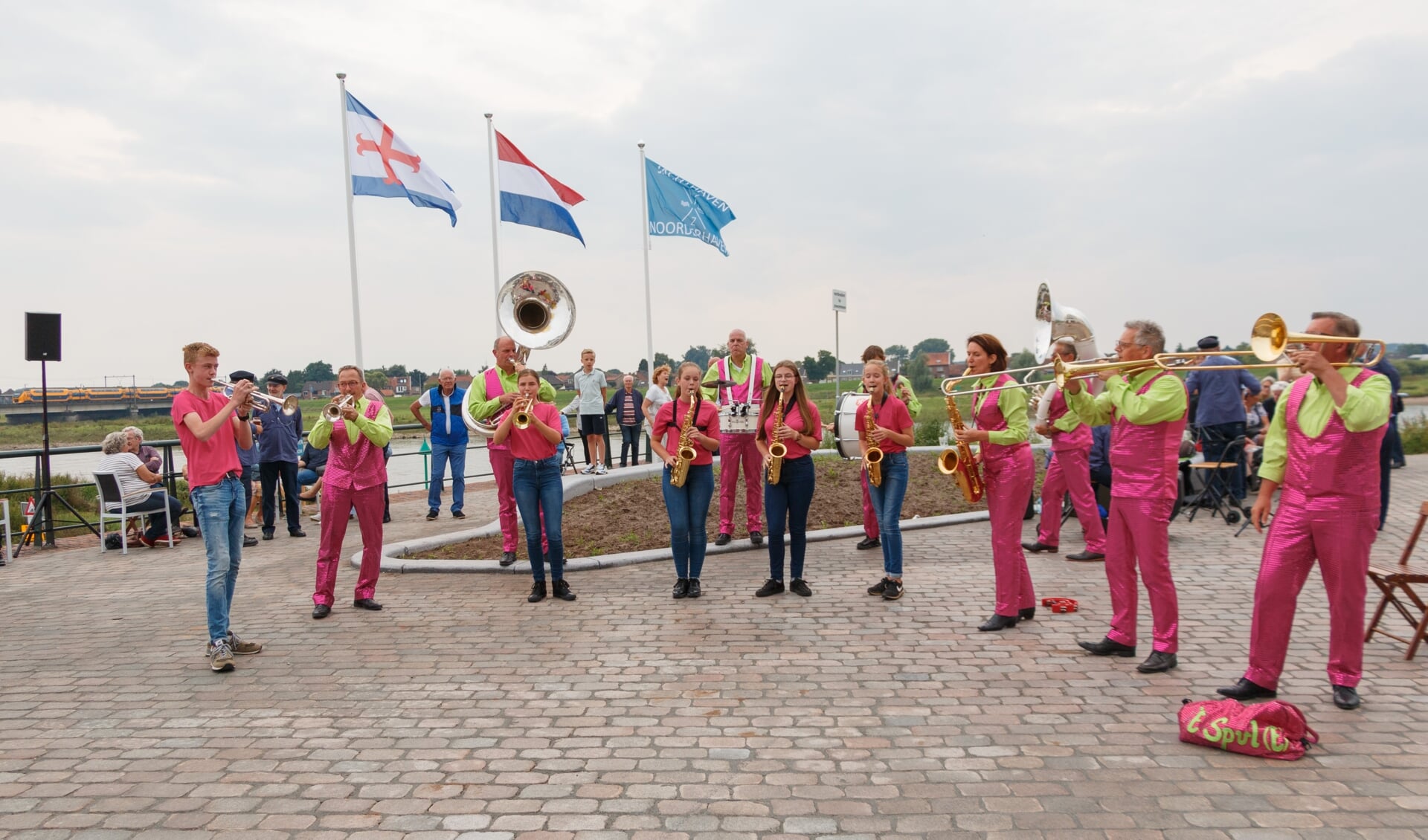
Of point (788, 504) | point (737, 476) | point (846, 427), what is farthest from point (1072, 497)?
point (737, 476)

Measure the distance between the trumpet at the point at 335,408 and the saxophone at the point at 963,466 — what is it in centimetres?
442

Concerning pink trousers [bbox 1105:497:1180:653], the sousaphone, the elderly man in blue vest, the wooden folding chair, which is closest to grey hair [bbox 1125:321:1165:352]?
pink trousers [bbox 1105:497:1180:653]

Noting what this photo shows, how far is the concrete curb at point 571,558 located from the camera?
8.10 m

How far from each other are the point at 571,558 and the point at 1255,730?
5.82 meters

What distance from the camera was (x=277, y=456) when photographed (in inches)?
400

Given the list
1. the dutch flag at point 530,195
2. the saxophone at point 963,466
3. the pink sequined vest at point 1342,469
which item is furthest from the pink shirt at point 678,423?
the dutch flag at point 530,195

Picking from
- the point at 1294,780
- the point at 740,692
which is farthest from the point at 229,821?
the point at 1294,780

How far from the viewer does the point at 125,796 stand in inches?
145

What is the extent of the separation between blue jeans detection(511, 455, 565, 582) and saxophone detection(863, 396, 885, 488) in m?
2.46

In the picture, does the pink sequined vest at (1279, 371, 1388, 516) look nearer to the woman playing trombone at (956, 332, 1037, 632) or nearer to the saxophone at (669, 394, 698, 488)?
the woman playing trombone at (956, 332, 1037, 632)

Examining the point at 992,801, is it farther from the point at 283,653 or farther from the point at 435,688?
the point at 283,653

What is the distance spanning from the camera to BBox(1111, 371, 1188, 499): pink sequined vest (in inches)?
195

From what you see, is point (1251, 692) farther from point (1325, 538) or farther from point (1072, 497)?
point (1072, 497)

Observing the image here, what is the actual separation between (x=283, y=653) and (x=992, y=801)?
4.54m
